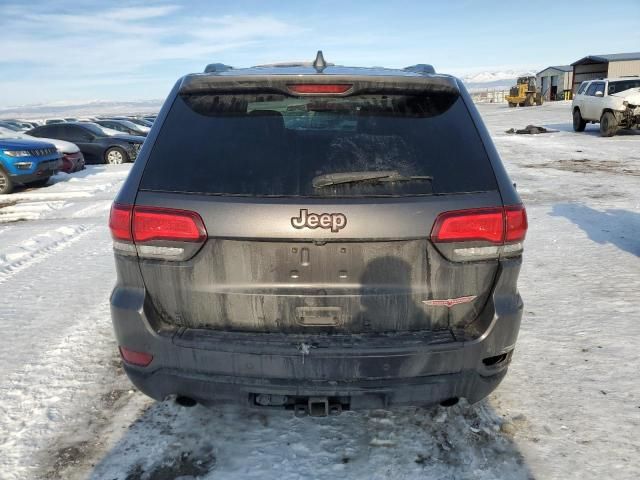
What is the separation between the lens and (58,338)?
369cm

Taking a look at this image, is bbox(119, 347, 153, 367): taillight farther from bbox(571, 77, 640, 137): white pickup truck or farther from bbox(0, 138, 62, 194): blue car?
bbox(571, 77, 640, 137): white pickup truck

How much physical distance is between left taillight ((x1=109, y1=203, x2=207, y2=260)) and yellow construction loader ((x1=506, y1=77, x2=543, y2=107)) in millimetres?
49699

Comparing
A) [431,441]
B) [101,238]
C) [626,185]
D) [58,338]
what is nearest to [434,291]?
[431,441]

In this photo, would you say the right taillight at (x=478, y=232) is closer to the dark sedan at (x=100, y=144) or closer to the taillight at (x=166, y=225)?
the taillight at (x=166, y=225)

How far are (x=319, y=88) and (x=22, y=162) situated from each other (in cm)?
1119

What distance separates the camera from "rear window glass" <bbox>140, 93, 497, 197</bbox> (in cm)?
205

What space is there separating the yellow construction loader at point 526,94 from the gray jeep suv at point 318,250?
161 ft

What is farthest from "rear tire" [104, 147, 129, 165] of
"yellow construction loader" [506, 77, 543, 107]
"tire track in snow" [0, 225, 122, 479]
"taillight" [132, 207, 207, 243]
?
"yellow construction loader" [506, 77, 543, 107]

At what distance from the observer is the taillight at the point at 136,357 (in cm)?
218

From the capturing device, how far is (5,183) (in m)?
11.0

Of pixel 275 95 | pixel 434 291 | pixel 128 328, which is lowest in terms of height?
pixel 128 328

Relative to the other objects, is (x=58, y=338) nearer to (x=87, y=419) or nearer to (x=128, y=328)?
(x=87, y=419)

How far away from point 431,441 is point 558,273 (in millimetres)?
3191

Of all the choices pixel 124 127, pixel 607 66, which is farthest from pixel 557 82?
pixel 124 127
